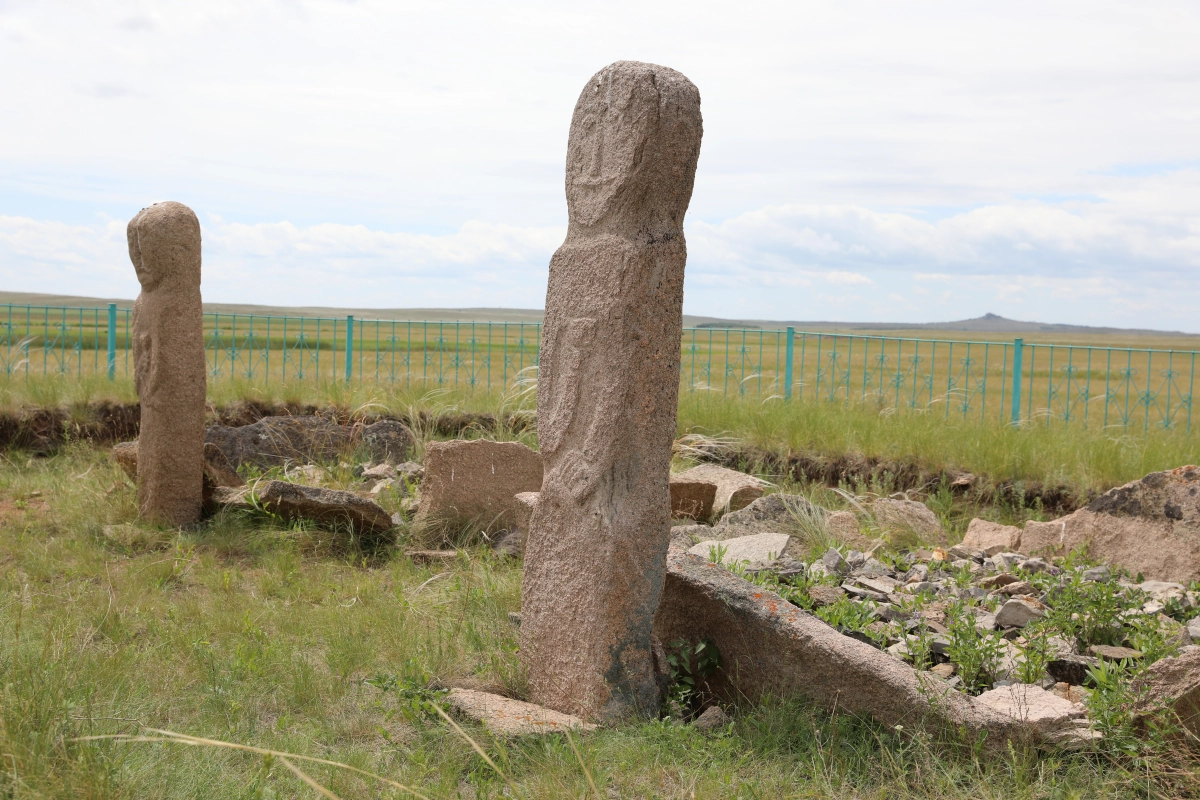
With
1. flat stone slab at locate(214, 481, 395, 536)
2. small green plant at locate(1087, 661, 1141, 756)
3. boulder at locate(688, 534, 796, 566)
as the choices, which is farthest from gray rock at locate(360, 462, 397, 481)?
small green plant at locate(1087, 661, 1141, 756)

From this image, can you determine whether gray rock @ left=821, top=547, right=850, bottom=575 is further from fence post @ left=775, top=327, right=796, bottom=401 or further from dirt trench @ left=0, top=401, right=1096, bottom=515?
fence post @ left=775, top=327, right=796, bottom=401

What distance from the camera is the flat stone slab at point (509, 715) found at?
292 centimetres

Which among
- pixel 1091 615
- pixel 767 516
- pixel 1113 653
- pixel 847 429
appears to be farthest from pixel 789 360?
pixel 1113 653

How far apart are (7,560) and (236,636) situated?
2.33 m

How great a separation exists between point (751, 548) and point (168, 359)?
12.3 feet

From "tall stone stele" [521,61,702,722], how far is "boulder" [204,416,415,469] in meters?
4.80

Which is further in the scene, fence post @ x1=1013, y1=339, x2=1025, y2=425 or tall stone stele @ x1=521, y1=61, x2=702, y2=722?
fence post @ x1=1013, y1=339, x2=1025, y2=425

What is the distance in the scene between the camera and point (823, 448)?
7.96m

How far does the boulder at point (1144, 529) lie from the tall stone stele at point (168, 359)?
202 inches

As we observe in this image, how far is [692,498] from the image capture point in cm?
632

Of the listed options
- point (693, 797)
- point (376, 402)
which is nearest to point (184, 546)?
point (376, 402)

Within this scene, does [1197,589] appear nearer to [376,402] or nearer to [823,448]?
[823,448]

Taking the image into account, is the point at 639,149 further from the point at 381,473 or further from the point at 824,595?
the point at 381,473

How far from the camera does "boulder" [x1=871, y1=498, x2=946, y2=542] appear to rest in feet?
19.4
